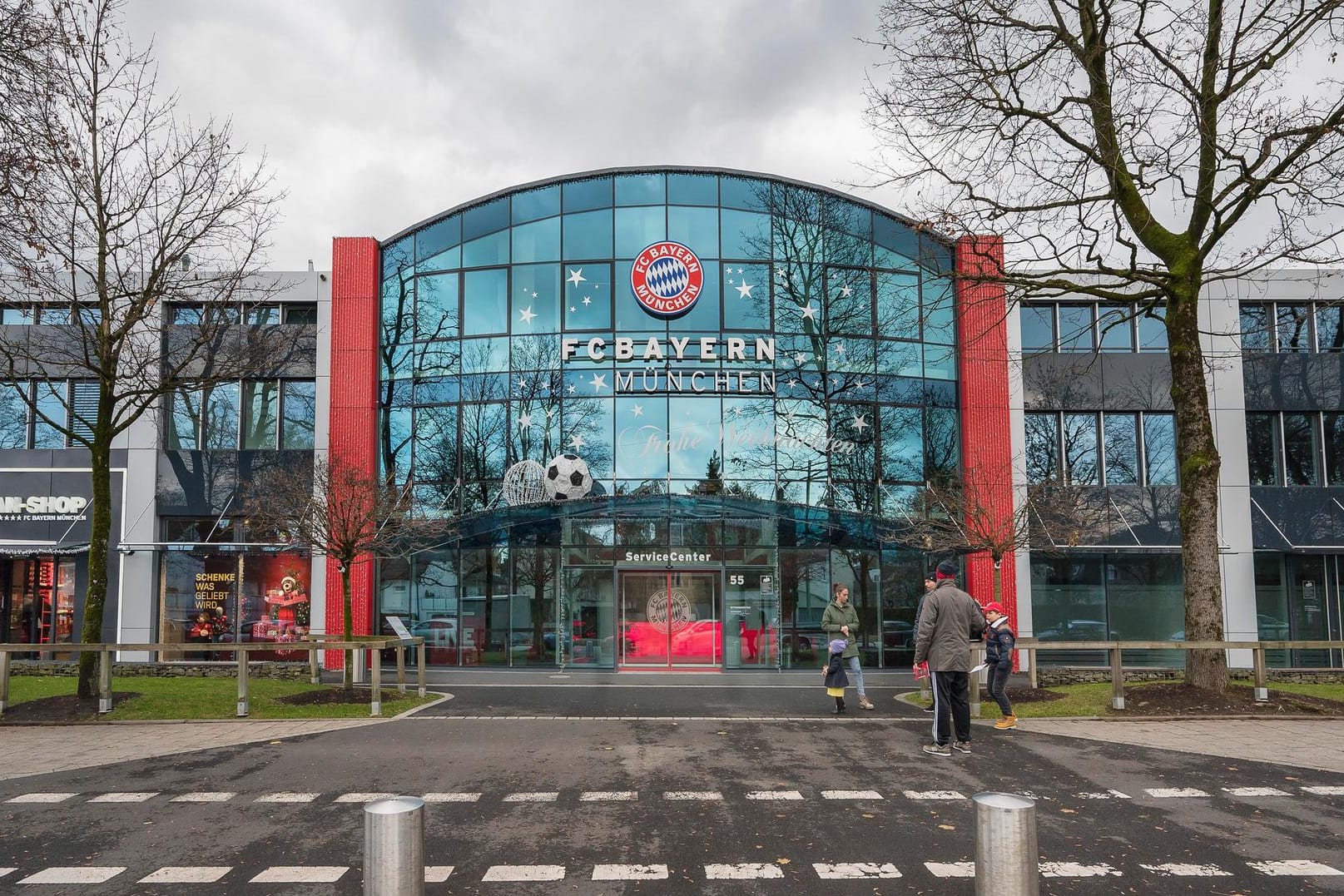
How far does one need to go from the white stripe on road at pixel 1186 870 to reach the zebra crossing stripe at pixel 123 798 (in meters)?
7.85

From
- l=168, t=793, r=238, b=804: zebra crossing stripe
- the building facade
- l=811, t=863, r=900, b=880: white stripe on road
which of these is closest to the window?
the building facade

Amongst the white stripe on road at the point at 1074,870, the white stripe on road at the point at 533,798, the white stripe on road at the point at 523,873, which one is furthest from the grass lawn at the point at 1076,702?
the white stripe on road at the point at 523,873

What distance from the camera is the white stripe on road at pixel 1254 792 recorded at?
7914 mm

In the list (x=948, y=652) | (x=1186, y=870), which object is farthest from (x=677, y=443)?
(x=1186, y=870)

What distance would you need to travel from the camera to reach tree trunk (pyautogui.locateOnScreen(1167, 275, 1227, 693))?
13008 millimetres

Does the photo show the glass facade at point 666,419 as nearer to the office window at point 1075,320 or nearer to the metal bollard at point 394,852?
the office window at point 1075,320

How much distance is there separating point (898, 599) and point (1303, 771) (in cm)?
1252

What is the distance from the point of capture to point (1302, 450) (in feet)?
73.9

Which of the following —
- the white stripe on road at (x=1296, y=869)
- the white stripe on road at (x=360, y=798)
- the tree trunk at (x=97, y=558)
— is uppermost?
the tree trunk at (x=97, y=558)

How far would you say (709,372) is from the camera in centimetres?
2133

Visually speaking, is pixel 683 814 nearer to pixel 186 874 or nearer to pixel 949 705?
pixel 186 874

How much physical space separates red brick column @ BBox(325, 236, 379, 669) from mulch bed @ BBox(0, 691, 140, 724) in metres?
7.62

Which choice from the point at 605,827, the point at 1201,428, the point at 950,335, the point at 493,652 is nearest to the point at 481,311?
the point at 493,652

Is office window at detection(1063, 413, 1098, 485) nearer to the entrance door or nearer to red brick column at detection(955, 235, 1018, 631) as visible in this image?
red brick column at detection(955, 235, 1018, 631)
